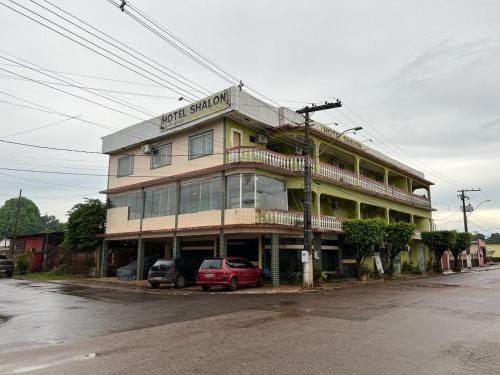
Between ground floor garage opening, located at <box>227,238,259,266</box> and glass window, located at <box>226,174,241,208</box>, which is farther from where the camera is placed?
ground floor garage opening, located at <box>227,238,259,266</box>

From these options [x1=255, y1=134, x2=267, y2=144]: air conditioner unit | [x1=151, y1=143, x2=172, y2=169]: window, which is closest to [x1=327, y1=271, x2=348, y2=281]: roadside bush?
[x1=255, y1=134, x2=267, y2=144]: air conditioner unit

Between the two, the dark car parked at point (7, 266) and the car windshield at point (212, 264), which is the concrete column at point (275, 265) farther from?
the dark car parked at point (7, 266)

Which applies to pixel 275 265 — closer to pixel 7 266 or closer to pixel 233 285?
pixel 233 285

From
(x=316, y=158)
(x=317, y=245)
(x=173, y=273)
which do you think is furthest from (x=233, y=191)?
(x=317, y=245)

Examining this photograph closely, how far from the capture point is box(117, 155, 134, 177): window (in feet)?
98.6

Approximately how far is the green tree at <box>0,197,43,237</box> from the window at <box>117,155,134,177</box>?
66.6 metres

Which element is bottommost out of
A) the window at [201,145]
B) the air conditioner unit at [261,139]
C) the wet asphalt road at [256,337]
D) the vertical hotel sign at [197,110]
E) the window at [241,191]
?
the wet asphalt road at [256,337]

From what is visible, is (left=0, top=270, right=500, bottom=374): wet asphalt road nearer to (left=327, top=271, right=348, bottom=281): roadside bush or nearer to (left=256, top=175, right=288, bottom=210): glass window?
(left=256, top=175, right=288, bottom=210): glass window

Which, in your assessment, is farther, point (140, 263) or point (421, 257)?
point (421, 257)

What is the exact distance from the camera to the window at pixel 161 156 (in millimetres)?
27031

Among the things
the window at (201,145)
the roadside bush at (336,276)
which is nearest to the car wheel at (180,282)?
the window at (201,145)

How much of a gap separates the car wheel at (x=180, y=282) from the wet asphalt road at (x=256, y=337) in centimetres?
686

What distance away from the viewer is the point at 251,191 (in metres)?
22.1

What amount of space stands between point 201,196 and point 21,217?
3150 inches
